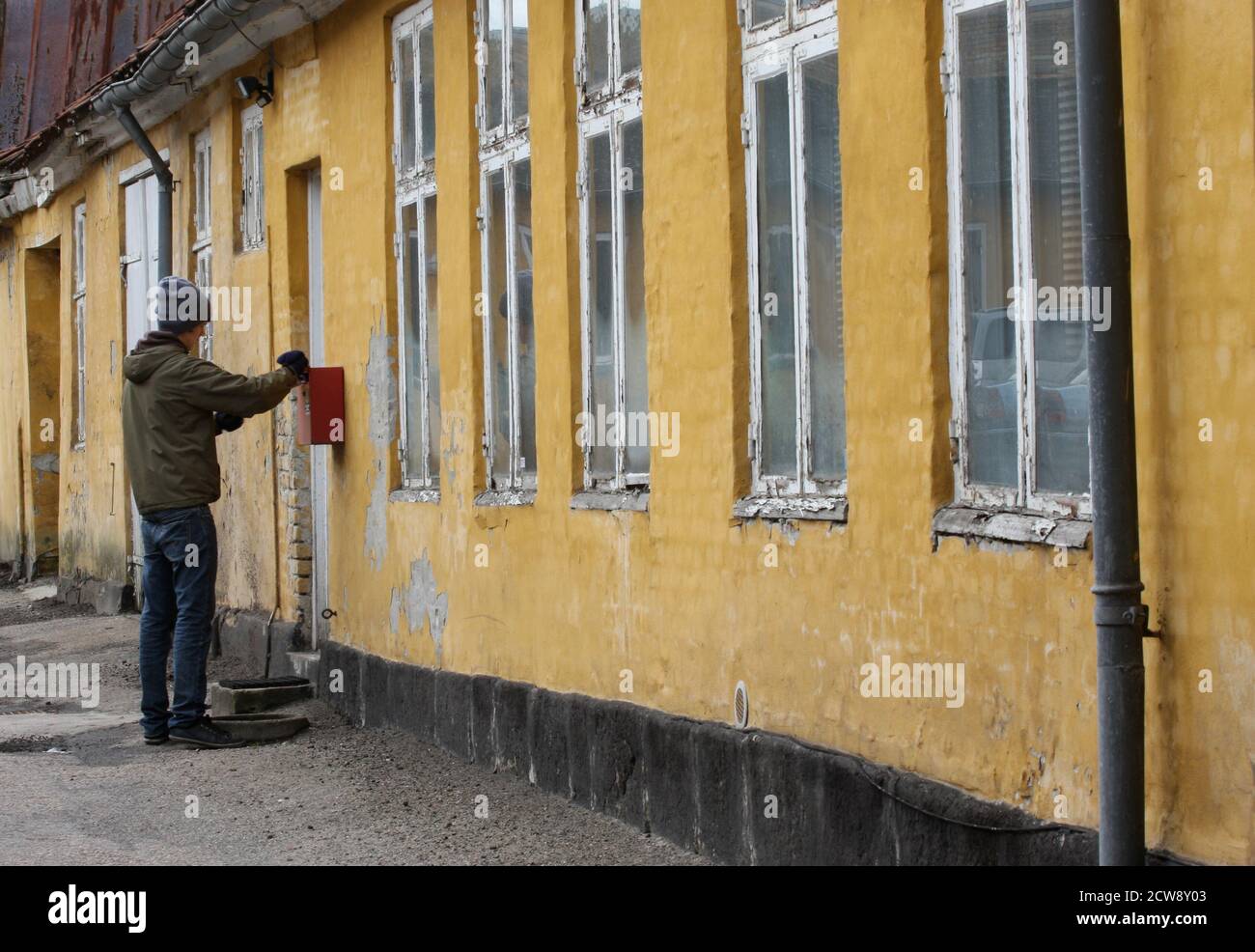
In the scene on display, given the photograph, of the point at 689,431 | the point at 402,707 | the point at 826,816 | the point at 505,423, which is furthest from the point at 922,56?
the point at 402,707

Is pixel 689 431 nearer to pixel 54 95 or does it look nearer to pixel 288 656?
pixel 288 656

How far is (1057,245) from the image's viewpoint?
4.41m

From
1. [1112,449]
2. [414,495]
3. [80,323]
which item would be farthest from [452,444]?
[80,323]

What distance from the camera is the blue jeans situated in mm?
8617

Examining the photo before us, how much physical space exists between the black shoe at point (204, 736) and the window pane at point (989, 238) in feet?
17.0

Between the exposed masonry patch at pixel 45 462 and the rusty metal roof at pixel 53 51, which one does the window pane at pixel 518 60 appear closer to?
the rusty metal roof at pixel 53 51

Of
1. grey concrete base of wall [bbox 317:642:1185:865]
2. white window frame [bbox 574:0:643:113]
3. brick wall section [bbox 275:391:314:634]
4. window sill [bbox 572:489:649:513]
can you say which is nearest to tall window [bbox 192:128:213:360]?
brick wall section [bbox 275:391:314:634]

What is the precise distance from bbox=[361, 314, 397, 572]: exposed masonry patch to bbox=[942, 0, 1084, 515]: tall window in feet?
16.2

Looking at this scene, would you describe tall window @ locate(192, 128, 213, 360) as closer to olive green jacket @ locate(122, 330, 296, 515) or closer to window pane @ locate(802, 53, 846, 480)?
olive green jacket @ locate(122, 330, 296, 515)

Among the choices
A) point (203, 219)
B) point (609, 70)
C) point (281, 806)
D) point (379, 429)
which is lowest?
point (281, 806)

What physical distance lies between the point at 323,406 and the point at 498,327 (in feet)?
6.87

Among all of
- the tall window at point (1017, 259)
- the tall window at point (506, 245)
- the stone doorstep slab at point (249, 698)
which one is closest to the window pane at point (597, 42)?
the tall window at point (506, 245)

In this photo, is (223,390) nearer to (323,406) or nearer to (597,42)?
(323,406)
